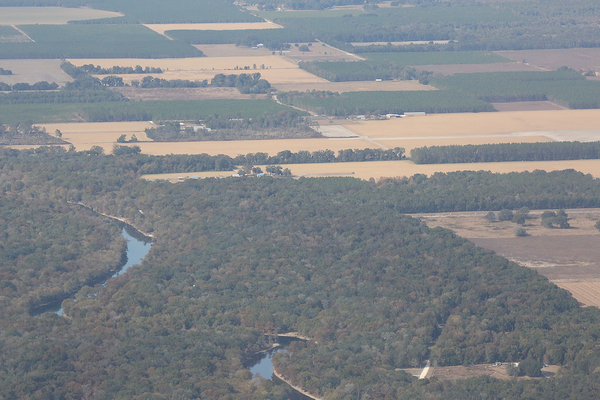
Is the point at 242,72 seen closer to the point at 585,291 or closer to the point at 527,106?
the point at 527,106

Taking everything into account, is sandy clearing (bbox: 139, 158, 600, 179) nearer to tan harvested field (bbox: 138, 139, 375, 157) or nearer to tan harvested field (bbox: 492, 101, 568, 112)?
tan harvested field (bbox: 138, 139, 375, 157)

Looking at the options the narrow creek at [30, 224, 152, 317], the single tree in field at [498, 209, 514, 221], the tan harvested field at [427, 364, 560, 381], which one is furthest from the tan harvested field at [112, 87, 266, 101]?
the tan harvested field at [427, 364, 560, 381]

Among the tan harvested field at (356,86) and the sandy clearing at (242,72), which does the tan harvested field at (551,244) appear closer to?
the tan harvested field at (356,86)

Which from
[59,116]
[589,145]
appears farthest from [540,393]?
[59,116]

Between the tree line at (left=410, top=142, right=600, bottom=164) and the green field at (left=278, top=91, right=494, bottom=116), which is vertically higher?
the green field at (left=278, top=91, right=494, bottom=116)

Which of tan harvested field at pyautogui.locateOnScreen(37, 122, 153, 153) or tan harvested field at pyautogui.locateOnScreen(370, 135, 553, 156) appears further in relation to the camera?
tan harvested field at pyautogui.locateOnScreen(370, 135, 553, 156)

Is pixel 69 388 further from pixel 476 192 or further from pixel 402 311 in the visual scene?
pixel 476 192
